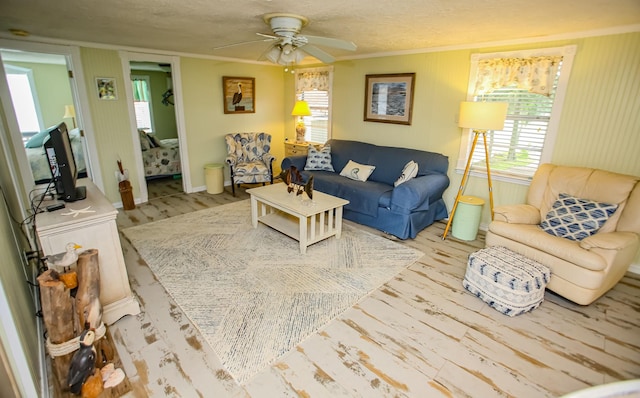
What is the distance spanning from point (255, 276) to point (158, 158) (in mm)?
3862

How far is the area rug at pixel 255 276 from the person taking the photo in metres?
2.12

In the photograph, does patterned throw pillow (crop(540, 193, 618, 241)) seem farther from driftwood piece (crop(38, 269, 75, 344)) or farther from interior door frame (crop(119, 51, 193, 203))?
interior door frame (crop(119, 51, 193, 203))

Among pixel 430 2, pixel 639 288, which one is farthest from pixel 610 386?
pixel 639 288

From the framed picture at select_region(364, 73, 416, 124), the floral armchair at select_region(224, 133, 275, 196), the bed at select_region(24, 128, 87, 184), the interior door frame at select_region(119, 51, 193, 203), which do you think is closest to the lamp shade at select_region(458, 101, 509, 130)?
the framed picture at select_region(364, 73, 416, 124)

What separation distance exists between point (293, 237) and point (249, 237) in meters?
0.60

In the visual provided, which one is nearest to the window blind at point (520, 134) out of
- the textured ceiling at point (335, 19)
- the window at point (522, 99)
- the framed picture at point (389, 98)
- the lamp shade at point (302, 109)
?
the window at point (522, 99)

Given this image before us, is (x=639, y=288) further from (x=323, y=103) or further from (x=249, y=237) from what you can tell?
(x=323, y=103)

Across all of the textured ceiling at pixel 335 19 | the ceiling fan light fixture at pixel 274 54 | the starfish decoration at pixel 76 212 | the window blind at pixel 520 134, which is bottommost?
the starfish decoration at pixel 76 212

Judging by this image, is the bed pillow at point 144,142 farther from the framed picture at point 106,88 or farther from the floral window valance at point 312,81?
the floral window valance at point 312,81

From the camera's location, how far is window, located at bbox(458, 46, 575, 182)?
10.4ft

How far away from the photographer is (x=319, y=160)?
4.86 meters

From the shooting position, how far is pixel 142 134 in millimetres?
5594

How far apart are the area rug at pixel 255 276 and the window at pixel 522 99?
1618 millimetres

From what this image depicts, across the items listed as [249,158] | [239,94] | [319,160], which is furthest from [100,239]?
[239,94]
